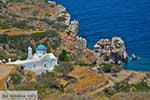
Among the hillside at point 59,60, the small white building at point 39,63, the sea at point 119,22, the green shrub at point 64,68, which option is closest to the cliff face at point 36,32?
the hillside at point 59,60

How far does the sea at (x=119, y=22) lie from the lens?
56438mm

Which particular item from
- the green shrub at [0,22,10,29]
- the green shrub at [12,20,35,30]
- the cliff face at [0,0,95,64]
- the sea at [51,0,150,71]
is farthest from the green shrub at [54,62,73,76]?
the sea at [51,0,150,71]

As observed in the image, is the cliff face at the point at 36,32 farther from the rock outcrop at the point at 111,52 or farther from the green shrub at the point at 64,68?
the green shrub at the point at 64,68

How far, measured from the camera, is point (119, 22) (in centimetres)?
6819

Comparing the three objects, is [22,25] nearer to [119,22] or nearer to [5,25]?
[5,25]

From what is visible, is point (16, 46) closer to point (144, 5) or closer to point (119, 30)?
point (119, 30)

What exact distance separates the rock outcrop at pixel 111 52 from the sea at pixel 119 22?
1018 millimetres

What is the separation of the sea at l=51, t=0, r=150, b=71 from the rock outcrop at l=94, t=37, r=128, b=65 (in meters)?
1.02

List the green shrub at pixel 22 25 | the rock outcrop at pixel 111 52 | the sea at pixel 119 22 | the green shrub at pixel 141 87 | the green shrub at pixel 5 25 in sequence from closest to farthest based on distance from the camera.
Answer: the green shrub at pixel 141 87
the rock outcrop at pixel 111 52
the green shrub at pixel 5 25
the green shrub at pixel 22 25
the sea at pixel 119 22

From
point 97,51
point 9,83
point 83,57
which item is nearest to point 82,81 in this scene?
point 9,83

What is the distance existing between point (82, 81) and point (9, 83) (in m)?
5.95

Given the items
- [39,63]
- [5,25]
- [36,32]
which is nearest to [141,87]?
[39,63]

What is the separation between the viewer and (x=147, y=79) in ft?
113

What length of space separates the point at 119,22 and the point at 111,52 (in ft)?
63.4
